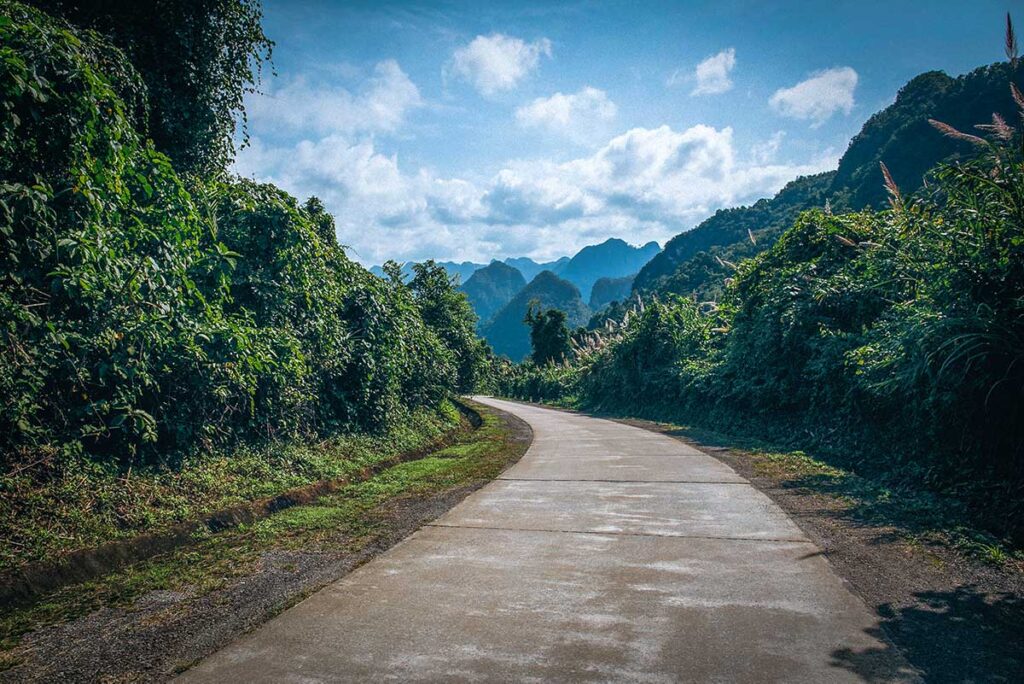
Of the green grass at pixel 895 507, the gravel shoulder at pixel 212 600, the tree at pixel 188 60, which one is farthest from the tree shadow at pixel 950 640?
the tree at pixel 188 60

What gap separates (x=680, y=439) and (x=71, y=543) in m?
11.5

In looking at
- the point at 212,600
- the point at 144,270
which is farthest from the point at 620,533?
the point at 144,270

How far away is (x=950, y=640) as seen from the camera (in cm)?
299

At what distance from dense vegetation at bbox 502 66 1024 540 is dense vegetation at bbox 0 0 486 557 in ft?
25.4

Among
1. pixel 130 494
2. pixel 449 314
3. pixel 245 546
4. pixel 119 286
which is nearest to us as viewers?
pixel 245 546

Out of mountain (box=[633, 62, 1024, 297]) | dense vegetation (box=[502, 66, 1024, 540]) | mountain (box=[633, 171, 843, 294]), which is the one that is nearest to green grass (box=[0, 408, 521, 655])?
dense vegetation (box=[502, 66, 1024, 540])

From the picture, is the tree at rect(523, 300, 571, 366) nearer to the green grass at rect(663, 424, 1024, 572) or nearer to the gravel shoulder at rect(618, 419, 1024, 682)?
the green grass at rect(663, 424, 1024, 572)

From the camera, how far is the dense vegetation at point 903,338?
550cm

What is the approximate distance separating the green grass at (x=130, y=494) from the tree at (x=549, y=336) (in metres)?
49.1

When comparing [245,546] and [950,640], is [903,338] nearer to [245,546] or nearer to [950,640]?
[950,640]

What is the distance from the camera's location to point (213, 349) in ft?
21.7

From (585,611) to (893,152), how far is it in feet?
286

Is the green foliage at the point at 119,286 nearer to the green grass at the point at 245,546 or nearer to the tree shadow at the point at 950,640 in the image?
the green grass at the point at 245,546

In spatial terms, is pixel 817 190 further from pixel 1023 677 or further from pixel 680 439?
pixel 1023 677
